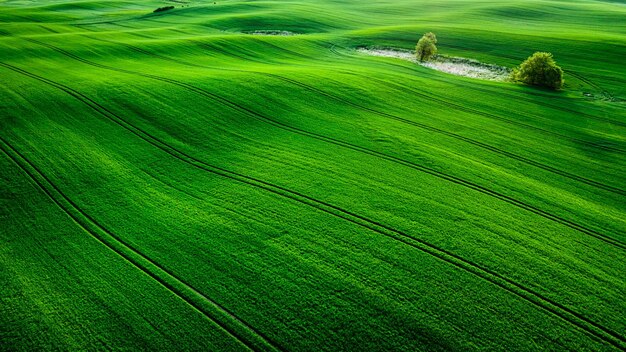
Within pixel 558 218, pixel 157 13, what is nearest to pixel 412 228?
pixel 558 218

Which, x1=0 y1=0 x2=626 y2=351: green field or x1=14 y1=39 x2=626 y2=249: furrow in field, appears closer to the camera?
x1=0 y1=0 x2=626 y2=351: green field

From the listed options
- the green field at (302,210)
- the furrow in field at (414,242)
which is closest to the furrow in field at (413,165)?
the green field at (302,210)

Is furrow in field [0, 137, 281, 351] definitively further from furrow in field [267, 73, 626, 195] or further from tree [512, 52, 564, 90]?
tree [512, 52, 564, 90]

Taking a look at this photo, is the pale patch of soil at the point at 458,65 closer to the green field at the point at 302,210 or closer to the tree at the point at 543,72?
the tree at the point at 543,72

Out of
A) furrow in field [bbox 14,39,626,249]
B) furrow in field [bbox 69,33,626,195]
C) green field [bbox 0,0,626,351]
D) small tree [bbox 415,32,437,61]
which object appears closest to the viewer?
green field [bbox 0,0,626,351]

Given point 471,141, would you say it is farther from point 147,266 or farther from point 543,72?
point 147,266

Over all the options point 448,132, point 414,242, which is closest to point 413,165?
point 448,132

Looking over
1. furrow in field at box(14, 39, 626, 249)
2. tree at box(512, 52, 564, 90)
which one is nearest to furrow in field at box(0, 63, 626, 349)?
furrow in field at box(14, 39, 626, 249)

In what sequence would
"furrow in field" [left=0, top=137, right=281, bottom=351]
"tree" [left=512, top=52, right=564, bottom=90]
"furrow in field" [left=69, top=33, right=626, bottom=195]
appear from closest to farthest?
1. "furrow in field" [left=0, top=137, right=281, bottom=351]
2. "furrow in field" [left=69, top=33, right=626, bottom=195]
3. "tree" [left=512, top=52, right=564, bottom=90]
